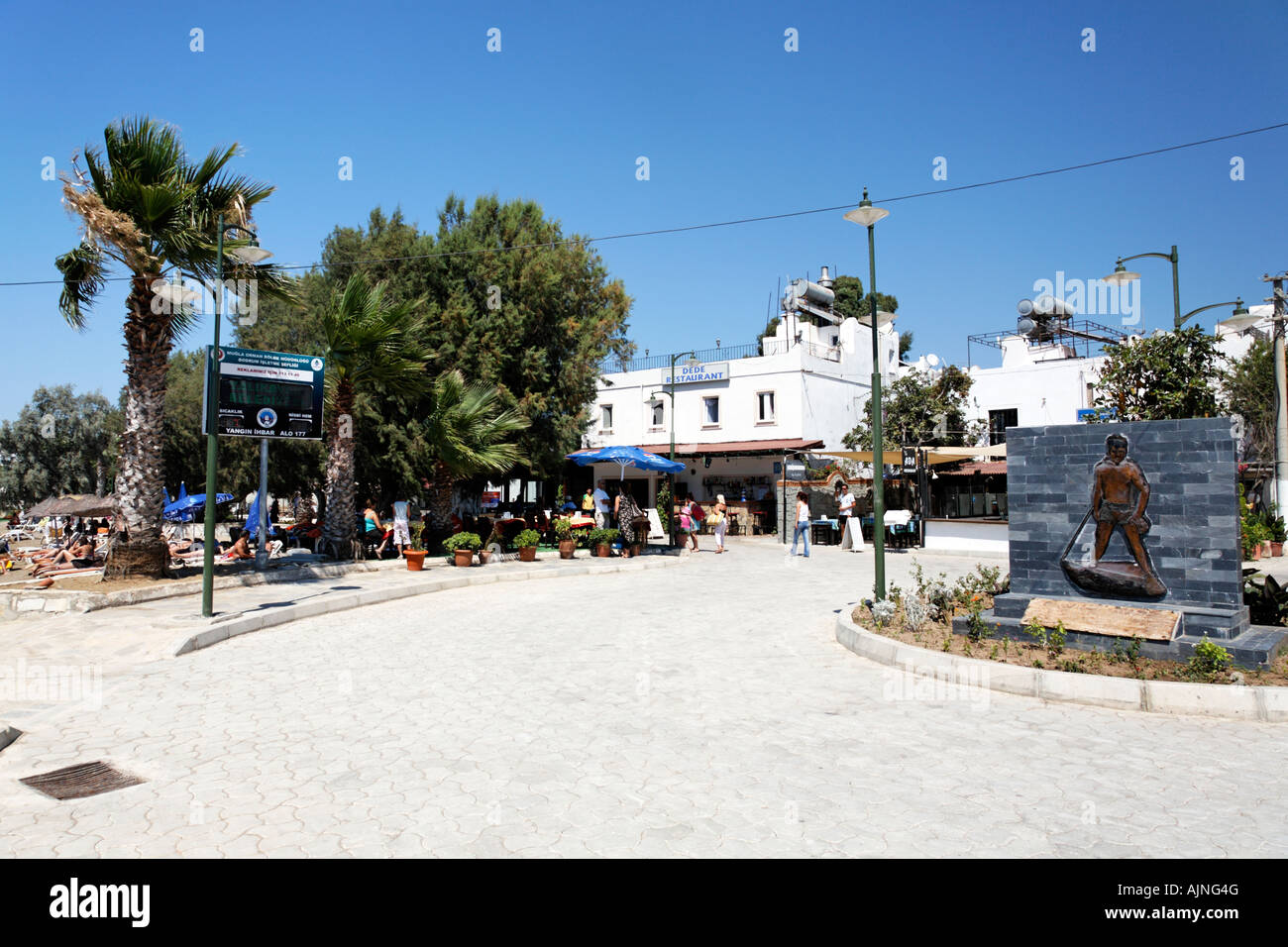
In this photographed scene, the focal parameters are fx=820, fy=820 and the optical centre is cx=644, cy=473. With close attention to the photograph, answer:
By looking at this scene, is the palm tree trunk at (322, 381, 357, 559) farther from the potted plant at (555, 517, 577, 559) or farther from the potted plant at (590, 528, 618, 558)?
the potted plant at (590, 528, 618, 558)

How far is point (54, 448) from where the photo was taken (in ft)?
172

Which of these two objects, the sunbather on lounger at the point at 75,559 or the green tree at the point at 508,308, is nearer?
the sunbather on lounger at the point at 75,559

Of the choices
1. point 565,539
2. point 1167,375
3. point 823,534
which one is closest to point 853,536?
point 823,534

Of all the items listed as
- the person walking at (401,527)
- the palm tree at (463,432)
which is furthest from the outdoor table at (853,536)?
the person walking at (401,527)

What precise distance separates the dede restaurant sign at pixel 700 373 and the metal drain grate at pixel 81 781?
33.1 metres

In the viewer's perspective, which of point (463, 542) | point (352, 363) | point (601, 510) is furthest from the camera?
point (601, 510)

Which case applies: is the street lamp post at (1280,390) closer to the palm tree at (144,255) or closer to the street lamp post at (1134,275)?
the street lamp post at (1134,275)

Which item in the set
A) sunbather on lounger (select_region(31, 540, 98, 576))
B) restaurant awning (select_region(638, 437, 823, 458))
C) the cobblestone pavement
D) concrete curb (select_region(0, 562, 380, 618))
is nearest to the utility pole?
restaurant awning (select_region(638, 437, 823, 458))

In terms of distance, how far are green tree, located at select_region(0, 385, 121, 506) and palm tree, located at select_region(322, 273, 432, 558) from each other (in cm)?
4203

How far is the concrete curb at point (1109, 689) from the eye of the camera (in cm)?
650

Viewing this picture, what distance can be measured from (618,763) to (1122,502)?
21.2 feet

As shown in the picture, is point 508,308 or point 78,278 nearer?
point 78,278

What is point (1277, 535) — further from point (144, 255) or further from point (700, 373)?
point (144, 255)

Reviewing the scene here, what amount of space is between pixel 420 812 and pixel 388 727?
1926mm
